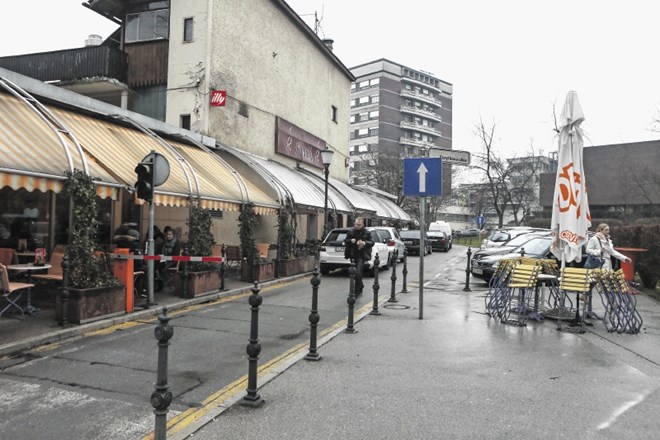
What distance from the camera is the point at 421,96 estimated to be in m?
96.1

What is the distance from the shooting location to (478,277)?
17.5 metres

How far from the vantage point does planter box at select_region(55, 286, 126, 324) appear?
7578 millimetres

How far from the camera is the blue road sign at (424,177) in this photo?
28.6ft

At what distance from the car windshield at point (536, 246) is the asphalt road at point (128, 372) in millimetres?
7831

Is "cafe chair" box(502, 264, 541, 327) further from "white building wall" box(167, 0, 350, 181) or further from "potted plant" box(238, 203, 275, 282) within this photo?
"white building wall" box(167, 0, 350, 181)

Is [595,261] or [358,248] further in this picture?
[358,248]

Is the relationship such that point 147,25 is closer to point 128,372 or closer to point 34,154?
point 34,154

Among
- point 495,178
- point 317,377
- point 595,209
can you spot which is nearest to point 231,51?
point 317,377

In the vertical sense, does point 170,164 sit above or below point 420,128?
below

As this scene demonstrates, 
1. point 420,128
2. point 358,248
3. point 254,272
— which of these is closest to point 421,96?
point 420,128

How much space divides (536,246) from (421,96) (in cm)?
8603

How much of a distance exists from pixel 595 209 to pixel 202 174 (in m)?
47.5

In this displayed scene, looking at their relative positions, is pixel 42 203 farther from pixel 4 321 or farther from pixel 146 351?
pixel 146 351

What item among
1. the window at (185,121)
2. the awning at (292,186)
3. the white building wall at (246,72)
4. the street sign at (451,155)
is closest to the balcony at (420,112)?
the white building wall at (246,72)
